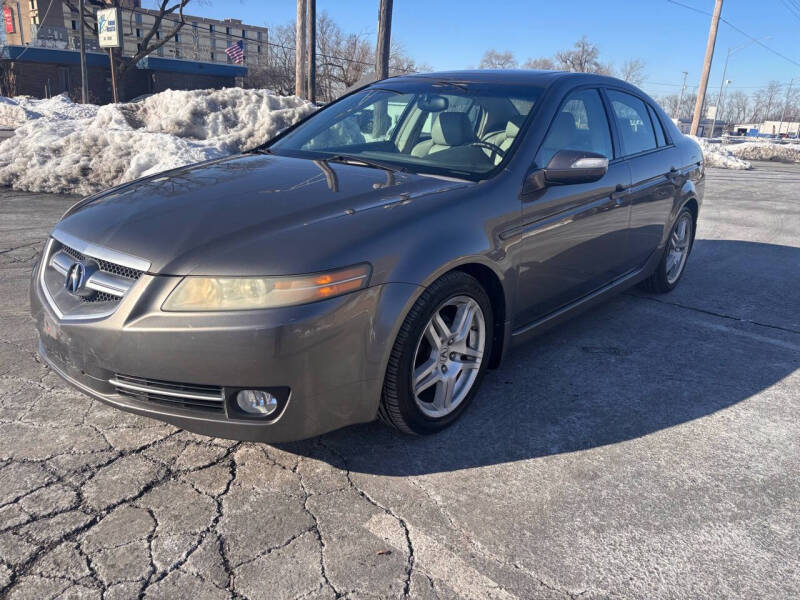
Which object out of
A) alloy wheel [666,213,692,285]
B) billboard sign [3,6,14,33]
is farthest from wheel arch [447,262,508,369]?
billboard sign [3,6,14,33]

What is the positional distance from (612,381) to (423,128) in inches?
71.3

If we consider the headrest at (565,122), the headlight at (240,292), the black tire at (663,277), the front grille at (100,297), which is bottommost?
the black tire at (663,277)

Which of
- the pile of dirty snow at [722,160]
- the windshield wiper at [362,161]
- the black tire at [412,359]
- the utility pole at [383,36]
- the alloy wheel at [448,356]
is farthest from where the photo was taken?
the pile of dirty snow at [722,160]

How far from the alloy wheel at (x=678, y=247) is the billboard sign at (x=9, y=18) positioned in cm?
7340

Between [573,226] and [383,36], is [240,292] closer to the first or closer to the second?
[573,226]

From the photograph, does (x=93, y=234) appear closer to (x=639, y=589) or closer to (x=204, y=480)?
(x=204, y=480)

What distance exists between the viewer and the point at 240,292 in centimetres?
219

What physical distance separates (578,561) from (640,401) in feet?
4.66

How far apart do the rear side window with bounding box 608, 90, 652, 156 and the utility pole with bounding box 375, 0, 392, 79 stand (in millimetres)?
7723

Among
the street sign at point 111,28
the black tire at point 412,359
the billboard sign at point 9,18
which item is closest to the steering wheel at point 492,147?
the black tire at point 412,359

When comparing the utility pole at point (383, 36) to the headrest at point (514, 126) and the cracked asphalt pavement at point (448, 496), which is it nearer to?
the headrest at point (514, 126)

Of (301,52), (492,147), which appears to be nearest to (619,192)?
(492,147)

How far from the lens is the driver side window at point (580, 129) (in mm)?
3398

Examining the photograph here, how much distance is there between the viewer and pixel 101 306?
2.32 m
